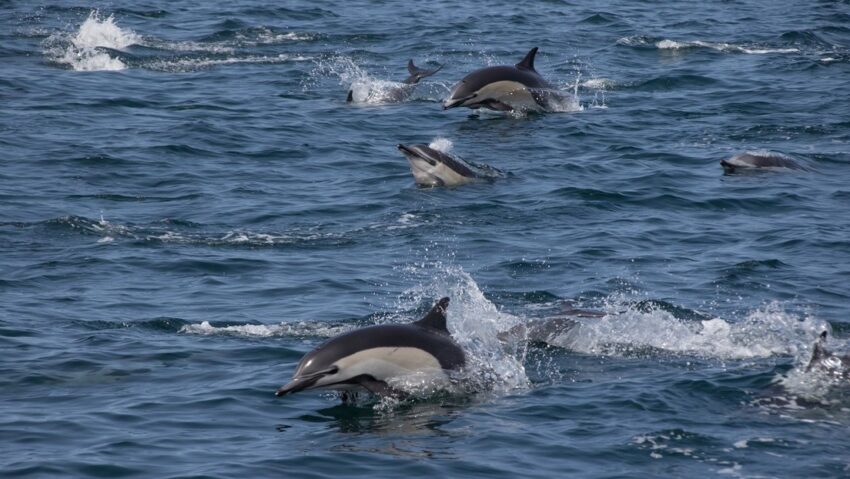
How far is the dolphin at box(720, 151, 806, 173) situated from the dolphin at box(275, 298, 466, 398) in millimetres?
9699

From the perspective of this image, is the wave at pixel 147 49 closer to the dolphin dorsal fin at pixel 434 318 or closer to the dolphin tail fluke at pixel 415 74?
the dolphin tail fluke at pixel 415 74

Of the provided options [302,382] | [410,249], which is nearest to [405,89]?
[410,249]

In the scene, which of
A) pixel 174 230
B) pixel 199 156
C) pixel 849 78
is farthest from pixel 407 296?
pixel 849 78

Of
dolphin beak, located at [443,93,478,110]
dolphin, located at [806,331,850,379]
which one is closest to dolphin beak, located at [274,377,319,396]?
dolphin, located at [806,331,850,379]

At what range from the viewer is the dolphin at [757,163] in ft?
70.9

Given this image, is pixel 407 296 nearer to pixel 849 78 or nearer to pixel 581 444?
pixel 581 444

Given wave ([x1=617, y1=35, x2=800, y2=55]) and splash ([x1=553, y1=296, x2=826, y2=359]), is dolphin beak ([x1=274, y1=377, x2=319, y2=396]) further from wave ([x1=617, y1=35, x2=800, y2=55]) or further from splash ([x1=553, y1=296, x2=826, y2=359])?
wave ([x1=617, y1=35, x2=800, y2=55])

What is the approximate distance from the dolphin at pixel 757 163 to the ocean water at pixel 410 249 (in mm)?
231

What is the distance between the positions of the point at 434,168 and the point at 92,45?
13.0 metres

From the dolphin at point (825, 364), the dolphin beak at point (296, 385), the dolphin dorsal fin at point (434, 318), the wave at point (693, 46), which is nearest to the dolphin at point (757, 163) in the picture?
the dolphin at point (825, 364)

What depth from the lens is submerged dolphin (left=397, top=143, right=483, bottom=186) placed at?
69.5 feet

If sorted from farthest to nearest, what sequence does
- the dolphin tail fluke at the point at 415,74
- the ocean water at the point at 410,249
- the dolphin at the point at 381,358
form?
1. the dolphin tail fluke at the point at 415,74
2. the dolphin at the point at 381,358
3. the ocean water at the point at 410,249

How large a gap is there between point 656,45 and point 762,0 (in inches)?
328

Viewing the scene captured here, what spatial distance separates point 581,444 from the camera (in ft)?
37.9
